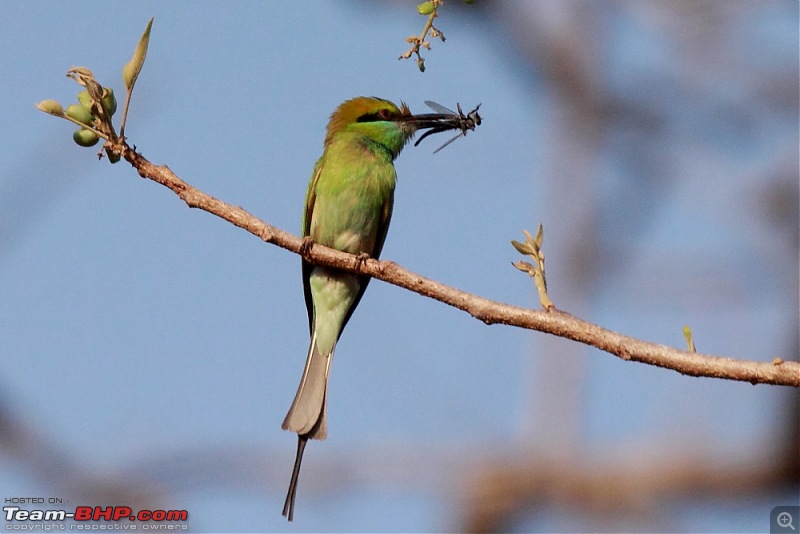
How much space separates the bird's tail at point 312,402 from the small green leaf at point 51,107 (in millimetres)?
1308

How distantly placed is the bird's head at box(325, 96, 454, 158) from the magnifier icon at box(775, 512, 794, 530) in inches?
75.2

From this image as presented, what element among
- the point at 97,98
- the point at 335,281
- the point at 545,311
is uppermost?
the point at 335,281

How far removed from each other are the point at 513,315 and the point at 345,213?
180 centimetres

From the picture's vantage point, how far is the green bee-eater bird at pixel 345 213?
11.4 feet

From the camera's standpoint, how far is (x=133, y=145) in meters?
1.91

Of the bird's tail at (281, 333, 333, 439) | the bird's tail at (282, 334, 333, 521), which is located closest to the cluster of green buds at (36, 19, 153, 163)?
the bird's tail at (282, 334, 333, 521)

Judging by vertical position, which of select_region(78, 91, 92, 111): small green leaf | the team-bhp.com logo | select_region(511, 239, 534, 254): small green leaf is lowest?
the team-bhp.com logo

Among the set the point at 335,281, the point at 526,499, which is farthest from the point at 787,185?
the point at 335,281

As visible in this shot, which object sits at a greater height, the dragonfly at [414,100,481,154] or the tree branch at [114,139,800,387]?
the dragonfly at [414,100,481,154]

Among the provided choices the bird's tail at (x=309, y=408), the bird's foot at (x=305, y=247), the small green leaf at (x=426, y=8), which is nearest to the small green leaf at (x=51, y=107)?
the bird's foot at (x=305, y=247)

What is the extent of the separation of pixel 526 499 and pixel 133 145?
160 centimetres

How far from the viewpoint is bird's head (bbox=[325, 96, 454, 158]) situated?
12.5 feet

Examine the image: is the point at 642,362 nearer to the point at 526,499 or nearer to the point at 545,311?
the point at 545,311

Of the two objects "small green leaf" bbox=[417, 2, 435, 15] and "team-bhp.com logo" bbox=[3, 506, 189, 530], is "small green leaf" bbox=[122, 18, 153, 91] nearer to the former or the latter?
"small green leaf" bbox=[417, 2, 435, 15]
